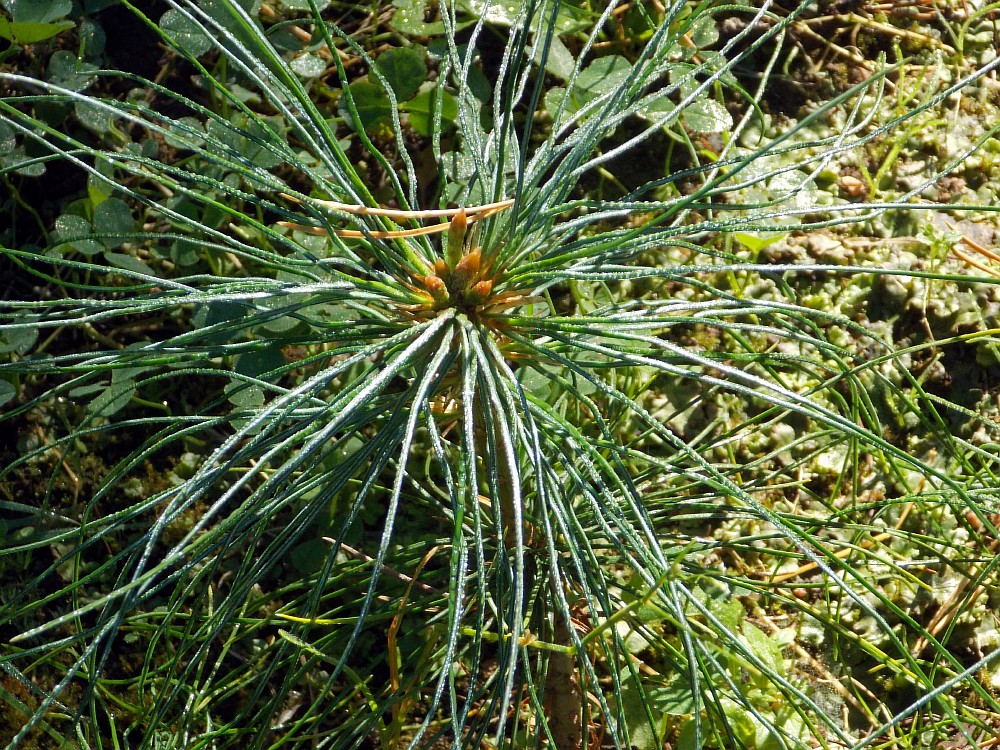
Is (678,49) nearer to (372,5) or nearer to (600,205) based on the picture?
(372,5)

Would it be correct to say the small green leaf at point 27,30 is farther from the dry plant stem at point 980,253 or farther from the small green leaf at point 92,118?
the dry plant stem at point 980,253

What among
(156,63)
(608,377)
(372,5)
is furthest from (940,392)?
(156,63)

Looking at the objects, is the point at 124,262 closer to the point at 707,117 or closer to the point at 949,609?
the point at 707,117

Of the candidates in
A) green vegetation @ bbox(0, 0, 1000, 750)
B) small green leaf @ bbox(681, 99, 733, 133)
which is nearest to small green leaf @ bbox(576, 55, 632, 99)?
green vegetation @ bbox(0, 0, 1000, 750)

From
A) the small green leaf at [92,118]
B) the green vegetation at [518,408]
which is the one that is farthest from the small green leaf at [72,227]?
the small green leaf at [92,118]

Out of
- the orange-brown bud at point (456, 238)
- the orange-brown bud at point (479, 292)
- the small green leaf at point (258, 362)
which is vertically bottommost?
the small green leaf at point (258, 362)

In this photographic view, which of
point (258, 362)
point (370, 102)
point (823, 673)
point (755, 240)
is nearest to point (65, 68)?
point (370, 102)

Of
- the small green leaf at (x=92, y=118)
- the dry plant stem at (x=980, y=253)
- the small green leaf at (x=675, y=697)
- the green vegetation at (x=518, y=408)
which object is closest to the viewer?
the green vegetation at (x=518, y=408)

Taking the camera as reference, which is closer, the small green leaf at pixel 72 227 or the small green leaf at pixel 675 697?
the small green leaf at pixel 675 697
